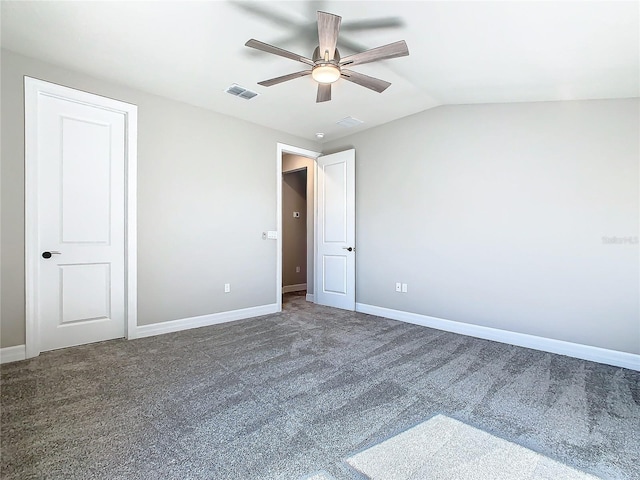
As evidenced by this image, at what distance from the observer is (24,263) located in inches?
116

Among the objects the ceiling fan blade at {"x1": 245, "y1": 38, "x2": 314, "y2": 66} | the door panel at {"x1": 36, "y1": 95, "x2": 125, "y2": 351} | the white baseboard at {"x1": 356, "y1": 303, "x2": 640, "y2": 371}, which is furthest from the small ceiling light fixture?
the white baseboard at {"x1": 356, "y1": 303, "x2": 640, "y2": 371}

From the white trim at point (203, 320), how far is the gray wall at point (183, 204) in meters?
0.07

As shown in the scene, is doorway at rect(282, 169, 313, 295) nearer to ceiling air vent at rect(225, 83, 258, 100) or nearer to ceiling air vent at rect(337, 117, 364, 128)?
ceiling air vent at rect(337, 117, 364, 128)

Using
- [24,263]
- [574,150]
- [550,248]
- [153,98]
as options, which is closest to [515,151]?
[574,150]

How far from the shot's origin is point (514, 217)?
3.54 m

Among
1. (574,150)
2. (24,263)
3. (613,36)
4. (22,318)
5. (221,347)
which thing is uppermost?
(613,36)

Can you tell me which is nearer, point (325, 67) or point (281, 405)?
point (281, 405)

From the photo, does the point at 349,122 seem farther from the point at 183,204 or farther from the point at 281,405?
the point at 281,405

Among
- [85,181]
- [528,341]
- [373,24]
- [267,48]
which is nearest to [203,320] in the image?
[85,181]

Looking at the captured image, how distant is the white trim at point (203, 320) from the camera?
366 cm

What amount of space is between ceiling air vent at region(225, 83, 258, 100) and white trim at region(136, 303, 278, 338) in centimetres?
275

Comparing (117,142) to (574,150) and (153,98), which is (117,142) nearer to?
(153,98)

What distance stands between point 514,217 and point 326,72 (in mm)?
2571

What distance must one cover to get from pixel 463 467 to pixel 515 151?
10.6 ft
